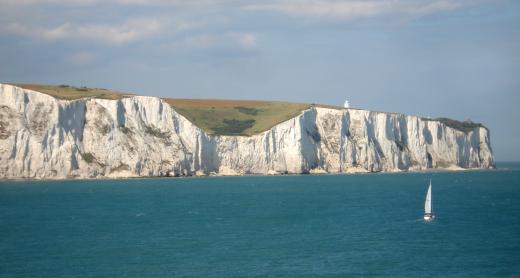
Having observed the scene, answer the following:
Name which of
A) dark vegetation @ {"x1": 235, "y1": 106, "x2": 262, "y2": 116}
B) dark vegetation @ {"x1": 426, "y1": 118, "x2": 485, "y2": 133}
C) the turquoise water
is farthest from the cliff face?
the turquoise water

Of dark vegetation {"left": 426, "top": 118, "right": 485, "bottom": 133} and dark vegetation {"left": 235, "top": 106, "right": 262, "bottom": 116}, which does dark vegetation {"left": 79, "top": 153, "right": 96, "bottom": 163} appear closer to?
dark vegetation {"left": 235, "top": 106, "right": 262, "bottom": 116}

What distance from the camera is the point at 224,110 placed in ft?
426

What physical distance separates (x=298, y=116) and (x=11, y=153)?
41.4 metres

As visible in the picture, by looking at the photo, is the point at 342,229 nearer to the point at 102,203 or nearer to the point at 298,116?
the point at 102,203

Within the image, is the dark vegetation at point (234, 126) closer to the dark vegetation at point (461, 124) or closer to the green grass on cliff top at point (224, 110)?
the green grass on cliff top at point (224, 110)

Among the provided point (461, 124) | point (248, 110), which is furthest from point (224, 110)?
point (461, 124)

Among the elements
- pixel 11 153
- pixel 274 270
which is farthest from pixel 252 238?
pixel 11 153

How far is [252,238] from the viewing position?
44219 millimetres

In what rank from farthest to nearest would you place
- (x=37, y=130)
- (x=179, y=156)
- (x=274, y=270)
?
(x=179, y=156) < (x=37, y=130) < (x=274, y=270)

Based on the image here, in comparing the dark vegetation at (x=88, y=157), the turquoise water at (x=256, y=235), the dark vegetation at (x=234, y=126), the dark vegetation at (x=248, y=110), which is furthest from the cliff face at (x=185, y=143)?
the turquoise water at (x=256, y=235)

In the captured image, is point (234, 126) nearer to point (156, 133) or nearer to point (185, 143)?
point (185, 143)

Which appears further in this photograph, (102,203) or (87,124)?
(87,124)

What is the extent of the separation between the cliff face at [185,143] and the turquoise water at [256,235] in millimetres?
14894

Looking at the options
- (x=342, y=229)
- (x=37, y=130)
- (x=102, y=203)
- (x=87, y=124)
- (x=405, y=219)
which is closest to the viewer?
(x=342, y=229)
